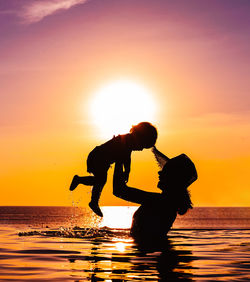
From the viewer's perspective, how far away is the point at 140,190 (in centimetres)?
1319

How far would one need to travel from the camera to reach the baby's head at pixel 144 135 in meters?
12.0

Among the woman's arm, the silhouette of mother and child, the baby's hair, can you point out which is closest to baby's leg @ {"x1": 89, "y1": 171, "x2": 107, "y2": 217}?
the silhouette of mother and child

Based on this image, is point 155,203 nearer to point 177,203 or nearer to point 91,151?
point 177,203

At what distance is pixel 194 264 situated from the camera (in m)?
11.4

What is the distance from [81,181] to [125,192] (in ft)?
5.27

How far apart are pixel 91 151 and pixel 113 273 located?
3.91 m

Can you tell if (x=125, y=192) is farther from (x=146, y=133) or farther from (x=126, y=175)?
(x=146, y=133)

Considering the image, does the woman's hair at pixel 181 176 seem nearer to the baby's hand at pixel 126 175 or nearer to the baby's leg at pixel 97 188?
the baby's hand at pixel 126 175

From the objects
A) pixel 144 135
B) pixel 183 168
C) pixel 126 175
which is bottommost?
pixel 126 175

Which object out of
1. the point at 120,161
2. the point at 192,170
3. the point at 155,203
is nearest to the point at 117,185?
the point at 120,161

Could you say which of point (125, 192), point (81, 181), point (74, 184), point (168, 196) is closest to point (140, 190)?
point (125, 192)

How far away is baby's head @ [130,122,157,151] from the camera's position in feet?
39.4

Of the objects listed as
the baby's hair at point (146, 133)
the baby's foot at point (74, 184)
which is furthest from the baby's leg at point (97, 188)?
the baby's hair at point (146, 133)

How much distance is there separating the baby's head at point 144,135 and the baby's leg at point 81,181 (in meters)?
1.85
